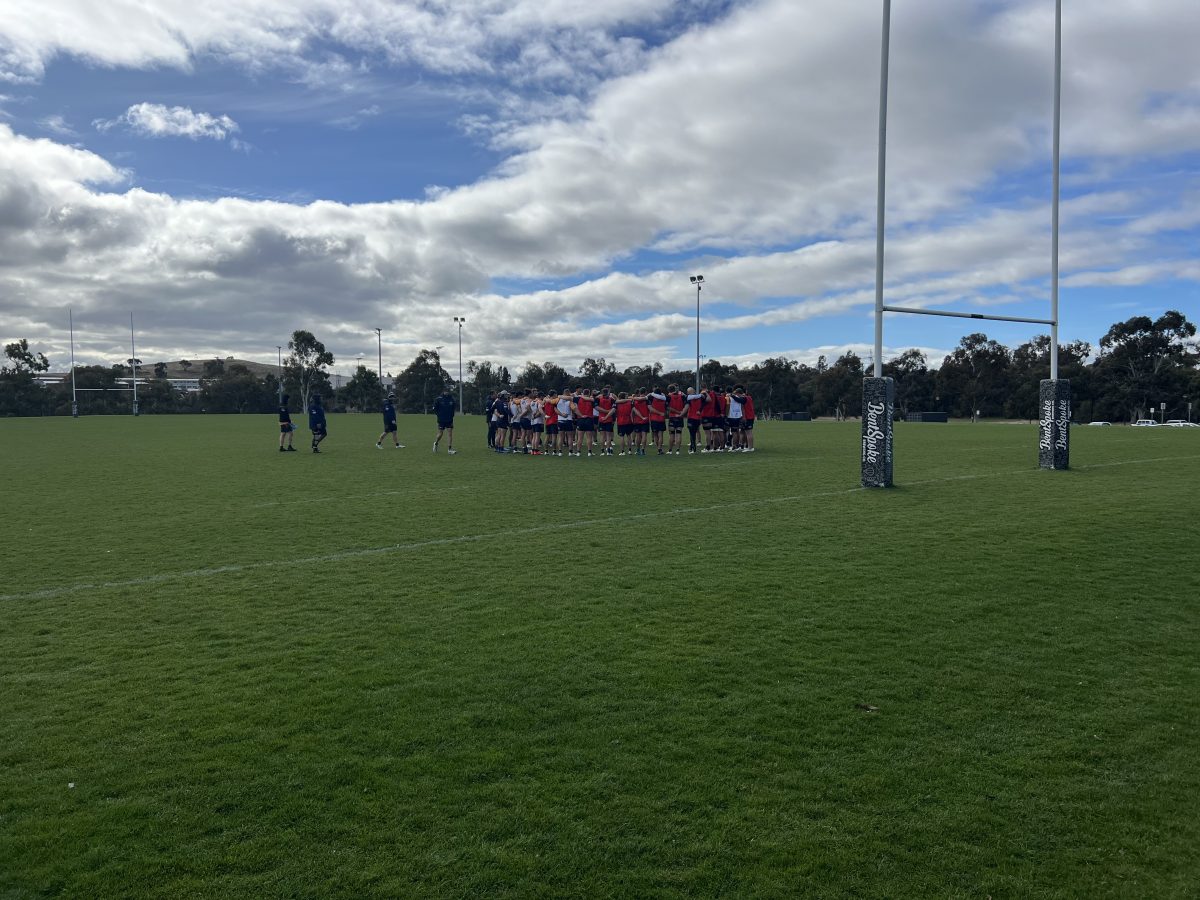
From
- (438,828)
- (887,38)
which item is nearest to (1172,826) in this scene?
(438,828)

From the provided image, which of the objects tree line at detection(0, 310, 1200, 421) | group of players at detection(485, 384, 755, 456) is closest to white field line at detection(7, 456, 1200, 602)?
group of players at detection(485, 384, 755, 456)

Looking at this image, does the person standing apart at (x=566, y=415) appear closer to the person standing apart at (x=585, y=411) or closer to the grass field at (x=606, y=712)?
the person standing apart at (x=585, y=411)

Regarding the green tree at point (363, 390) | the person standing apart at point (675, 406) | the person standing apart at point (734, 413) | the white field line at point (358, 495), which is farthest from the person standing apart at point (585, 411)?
the green tree at point (363, 390)

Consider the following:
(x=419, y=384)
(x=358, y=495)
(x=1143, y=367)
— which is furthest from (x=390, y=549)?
(x=419, y=384)

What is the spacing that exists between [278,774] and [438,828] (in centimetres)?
90

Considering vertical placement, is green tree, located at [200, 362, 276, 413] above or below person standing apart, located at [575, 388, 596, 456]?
above

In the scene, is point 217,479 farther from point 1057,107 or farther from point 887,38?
point 1057,107

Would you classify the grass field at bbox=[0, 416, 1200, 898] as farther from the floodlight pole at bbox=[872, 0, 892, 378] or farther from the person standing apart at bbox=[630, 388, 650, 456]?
the person standing apart at bbox=[630, 388, 650, 456]

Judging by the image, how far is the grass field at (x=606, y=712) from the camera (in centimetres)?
310

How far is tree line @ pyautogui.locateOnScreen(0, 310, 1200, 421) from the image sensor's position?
72.0 m

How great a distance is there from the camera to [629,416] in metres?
22.0

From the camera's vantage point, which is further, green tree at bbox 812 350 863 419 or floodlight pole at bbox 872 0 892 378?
green tree at bbox 812 350 863 419

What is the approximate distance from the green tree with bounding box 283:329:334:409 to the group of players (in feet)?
249

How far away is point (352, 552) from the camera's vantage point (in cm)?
878
